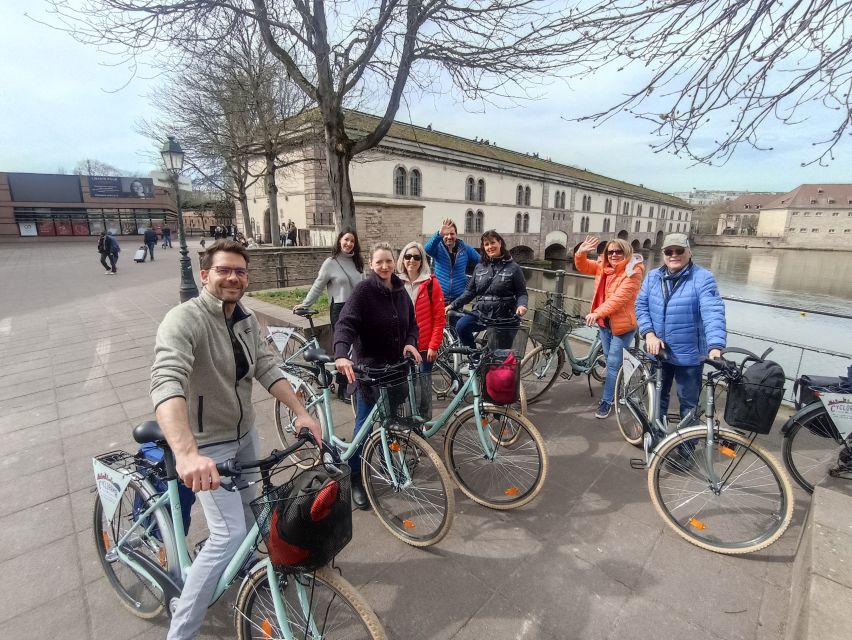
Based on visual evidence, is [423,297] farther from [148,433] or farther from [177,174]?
[177,174]

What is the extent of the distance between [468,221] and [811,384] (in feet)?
111

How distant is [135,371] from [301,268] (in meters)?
6.44

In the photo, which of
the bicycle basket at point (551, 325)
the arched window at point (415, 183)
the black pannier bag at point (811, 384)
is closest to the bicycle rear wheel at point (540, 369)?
the bicycle basket at point (551, 325)

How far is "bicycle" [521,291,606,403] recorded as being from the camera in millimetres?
4422

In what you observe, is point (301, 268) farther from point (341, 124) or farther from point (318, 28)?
point (318, 28)

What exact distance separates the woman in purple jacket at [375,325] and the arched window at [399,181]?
90.2 feet

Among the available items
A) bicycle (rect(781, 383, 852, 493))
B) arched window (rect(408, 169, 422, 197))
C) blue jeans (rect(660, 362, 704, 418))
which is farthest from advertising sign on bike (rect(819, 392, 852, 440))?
arched window (rect(408, 169, 422, 197))

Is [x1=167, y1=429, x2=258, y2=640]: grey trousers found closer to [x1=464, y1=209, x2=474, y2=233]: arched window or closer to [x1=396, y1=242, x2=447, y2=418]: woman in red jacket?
[x1=396, y1=242, x2=447, y2=418]: woman in red jacket

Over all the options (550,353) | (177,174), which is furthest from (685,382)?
(177,174)

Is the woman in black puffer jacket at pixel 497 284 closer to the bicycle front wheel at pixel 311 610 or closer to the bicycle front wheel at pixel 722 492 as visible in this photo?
the bicycle front wheel at pixel 722 492

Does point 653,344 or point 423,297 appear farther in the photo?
point 423,297

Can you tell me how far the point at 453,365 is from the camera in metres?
4.31

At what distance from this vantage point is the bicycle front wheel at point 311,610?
144 cm

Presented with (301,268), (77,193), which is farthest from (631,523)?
(77,193)
